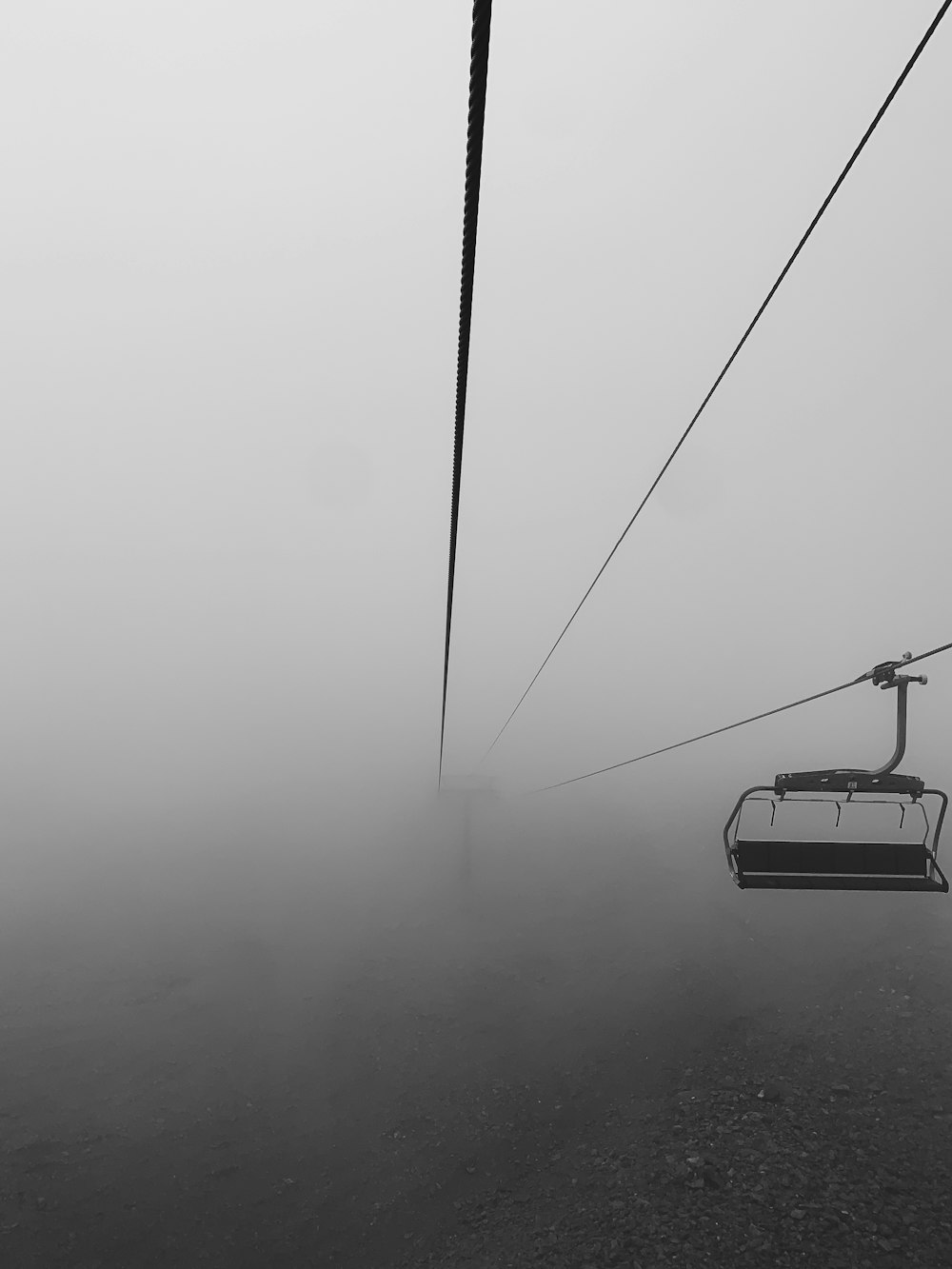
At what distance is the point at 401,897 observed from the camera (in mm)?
43125

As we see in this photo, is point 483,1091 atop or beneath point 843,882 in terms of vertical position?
beneath

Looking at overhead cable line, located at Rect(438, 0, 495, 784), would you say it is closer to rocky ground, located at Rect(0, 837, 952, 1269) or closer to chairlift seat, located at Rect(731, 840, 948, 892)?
chairlift seat, located at Rect(731, 840, 948, 892)

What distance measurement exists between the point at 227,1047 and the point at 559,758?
69.3 metres

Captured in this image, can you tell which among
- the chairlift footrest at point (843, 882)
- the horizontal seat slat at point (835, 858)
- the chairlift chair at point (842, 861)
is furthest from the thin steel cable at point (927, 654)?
the chairlift footrest at point (843, 882)

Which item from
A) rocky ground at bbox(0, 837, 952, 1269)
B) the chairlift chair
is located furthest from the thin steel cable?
rocky ground at bbox(0, 837, 952, 1269)

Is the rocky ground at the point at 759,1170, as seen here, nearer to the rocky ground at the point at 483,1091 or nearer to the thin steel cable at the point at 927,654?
the rocky ground at the point at 483,1091

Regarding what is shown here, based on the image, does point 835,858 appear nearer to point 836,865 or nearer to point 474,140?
point 836,865

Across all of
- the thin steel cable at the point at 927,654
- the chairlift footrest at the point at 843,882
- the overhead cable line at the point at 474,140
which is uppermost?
the overhead cable line at the point at 474,140

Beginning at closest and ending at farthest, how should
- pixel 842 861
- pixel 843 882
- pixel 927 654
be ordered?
pixel 927 654
pixel 843 882
pixel 842 861

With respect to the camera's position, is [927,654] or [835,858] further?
[835,858]

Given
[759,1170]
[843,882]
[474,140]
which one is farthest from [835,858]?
[759,1170]

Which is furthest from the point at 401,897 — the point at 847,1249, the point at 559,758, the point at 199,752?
the point at 199,752

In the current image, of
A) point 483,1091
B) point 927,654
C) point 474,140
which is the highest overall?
point 474,140

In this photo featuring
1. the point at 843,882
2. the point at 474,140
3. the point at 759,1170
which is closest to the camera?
the point at 474,140
